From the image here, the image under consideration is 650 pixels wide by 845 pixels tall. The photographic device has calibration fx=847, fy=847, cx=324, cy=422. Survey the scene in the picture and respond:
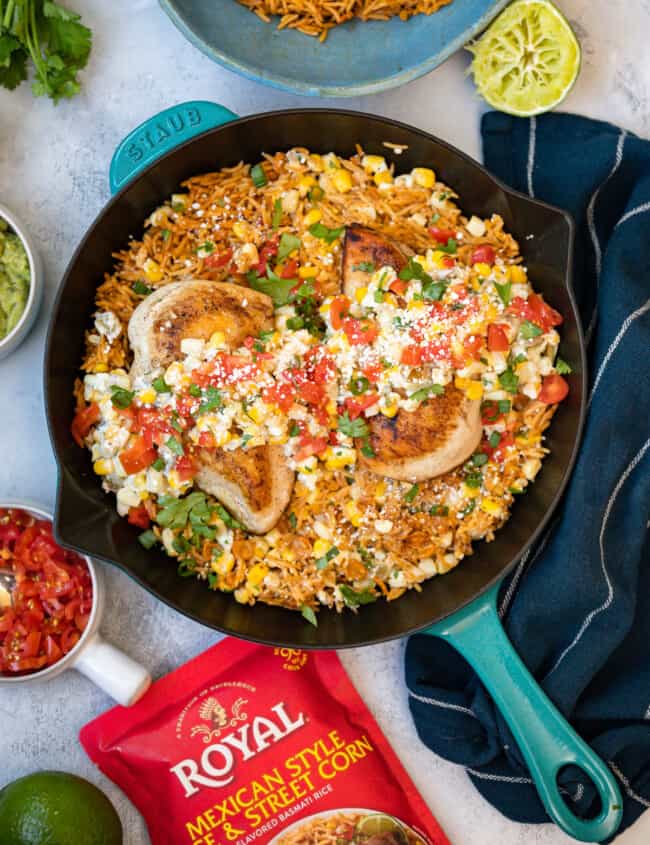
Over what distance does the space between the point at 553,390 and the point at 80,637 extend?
7.48 ft

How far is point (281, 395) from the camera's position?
130 inches

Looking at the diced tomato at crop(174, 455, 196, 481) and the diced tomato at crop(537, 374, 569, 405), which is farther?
the diced tomato at crop(537, 374, 569, 405)

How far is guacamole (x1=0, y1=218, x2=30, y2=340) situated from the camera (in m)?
3.63

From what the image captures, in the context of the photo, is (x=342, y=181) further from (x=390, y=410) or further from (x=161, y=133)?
(x=390, y=410)

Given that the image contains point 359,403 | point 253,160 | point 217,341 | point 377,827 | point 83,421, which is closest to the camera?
point 217,341

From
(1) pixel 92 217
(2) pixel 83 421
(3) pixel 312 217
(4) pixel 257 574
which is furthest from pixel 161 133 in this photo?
(4) pixel 257 574

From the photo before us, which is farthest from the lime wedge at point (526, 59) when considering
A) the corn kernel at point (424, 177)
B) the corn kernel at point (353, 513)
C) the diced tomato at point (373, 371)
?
the corn kernel at point (353, 513)

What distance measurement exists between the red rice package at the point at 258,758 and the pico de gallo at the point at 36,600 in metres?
0.47

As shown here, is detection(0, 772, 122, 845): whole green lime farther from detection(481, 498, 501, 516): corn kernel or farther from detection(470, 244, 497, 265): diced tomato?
detection(470, 244, 497, 265): diced tomato

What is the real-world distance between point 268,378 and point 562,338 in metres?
1.29

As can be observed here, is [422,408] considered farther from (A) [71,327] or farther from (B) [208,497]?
(A) [71,327]

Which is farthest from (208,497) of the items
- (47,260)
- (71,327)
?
(47,260)

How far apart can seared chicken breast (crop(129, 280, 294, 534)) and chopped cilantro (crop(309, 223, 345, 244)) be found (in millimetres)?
369

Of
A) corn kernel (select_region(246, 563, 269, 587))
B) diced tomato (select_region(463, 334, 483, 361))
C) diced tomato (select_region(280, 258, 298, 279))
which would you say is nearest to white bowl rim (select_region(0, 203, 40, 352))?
diced tomato (select_region(280, 258, 298, 279))
